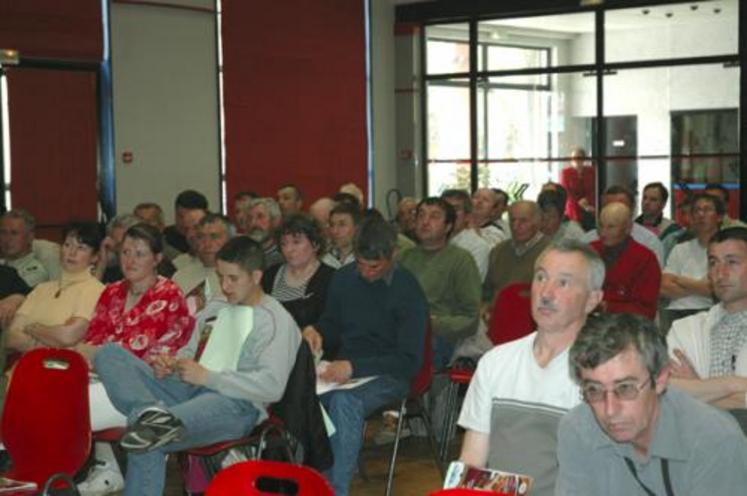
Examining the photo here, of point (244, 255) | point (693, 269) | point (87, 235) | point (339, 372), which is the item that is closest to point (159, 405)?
point (244, 255)

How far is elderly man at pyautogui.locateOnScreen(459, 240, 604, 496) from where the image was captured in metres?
3.39

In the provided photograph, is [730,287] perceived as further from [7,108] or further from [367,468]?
[7,108]

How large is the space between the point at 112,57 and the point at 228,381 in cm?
663

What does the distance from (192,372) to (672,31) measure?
8660 millimetres

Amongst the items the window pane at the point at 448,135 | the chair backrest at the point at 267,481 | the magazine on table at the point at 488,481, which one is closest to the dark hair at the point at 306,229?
the magazine on table at the point at 488,481

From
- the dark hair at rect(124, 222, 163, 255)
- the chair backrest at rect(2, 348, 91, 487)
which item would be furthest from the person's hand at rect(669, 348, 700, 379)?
the dark hair at rect(124, 222, 163, 255)

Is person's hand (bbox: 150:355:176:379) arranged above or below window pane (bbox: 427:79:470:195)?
below

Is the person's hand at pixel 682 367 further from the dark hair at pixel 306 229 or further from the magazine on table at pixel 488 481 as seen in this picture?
the dark hair at pixel 306 229

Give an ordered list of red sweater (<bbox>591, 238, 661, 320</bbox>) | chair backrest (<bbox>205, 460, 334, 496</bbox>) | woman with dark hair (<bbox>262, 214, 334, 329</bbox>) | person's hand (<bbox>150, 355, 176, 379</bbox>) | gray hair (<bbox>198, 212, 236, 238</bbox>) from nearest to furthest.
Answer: chair backrest (<bbox>205, 460, 334, 496</bbox>) < person's hand (<bbox>150, 355, 176, 379</bbox>) < woman with dark hair (<bbox>262, 214, 334, 329</bbox>) < red sweater (<bbox>591, 238, 661, 320</bbox>) < gray hair (<bbox>198, 212, 236, 238</bbox>)

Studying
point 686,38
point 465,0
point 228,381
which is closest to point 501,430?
point 228,381

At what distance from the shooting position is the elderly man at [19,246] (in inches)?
289

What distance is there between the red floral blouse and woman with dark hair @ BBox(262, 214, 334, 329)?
0.81 metres

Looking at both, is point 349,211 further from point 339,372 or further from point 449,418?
point 339,372

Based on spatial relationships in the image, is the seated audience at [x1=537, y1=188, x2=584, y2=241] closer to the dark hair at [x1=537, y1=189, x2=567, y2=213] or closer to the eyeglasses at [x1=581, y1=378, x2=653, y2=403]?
the dark hair at [x1=537, y1=189, x2=567, y2=213]
